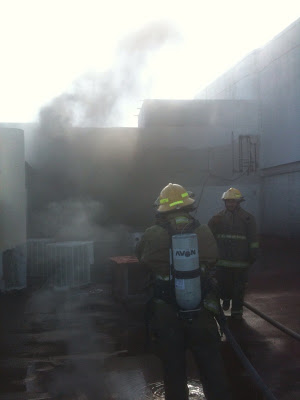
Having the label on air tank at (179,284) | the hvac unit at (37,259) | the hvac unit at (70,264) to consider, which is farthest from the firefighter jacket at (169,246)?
the hvac unit at (37,259)

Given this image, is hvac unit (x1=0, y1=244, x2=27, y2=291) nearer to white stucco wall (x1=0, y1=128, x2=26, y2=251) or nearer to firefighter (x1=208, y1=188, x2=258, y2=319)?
white stucco wall (x1=0, y1=128, x2=26, y2=251)

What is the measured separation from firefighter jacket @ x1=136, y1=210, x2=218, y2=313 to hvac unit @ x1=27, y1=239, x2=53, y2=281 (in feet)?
20.5

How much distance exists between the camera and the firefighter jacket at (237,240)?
5.56 m

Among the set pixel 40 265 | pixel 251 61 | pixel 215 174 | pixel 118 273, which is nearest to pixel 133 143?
pixel 215 174

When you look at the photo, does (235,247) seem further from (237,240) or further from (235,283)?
(235,283)

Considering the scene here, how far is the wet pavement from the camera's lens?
3623mm

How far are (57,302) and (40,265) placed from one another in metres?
2.05

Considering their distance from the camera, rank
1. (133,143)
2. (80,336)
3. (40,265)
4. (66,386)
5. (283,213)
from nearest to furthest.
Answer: (66,386), (80,336), (40,265), (283,213), (133,143)

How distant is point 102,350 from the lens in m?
4.62

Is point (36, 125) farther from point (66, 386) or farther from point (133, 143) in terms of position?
point (66, 386)

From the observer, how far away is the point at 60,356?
4.46m

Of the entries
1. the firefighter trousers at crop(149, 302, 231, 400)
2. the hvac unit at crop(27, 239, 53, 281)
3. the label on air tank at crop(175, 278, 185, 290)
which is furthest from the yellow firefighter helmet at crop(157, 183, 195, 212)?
the hvac unit at crop(27, 239, 53, 281)

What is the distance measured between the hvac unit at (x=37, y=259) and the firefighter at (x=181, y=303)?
6150 mm

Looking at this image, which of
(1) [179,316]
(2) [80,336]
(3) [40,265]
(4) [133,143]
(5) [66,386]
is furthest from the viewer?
(4) [133,143]
